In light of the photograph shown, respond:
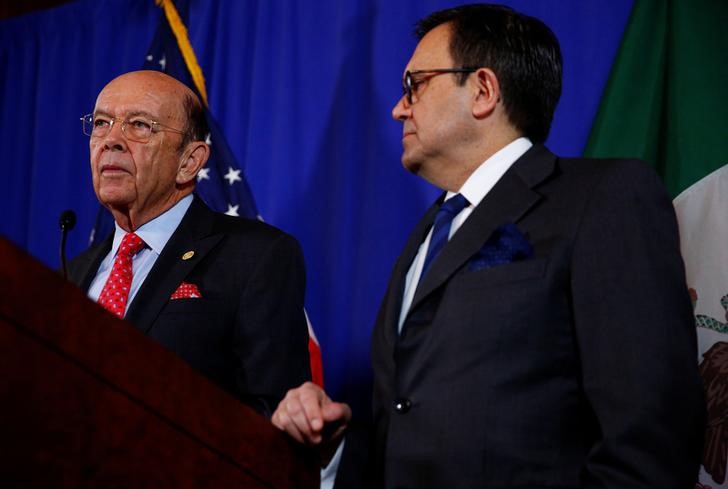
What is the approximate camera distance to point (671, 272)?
1.31 metres

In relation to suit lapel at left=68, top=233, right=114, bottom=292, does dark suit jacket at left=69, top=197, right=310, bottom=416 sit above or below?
below

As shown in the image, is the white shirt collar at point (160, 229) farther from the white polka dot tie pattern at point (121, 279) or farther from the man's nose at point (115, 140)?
the man's nose at point (115, 140)

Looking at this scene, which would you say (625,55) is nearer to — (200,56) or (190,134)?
(190,134)

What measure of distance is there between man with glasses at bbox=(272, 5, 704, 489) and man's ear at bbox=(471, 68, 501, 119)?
0.58ft

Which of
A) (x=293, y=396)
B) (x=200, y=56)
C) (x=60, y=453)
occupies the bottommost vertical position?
(x=293, y=396)

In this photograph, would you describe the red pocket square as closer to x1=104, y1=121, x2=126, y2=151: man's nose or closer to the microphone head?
the microphone head

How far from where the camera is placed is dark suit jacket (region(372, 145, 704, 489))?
125 centimetres

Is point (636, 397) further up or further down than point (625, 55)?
further down

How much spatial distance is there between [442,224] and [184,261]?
0.74 metres

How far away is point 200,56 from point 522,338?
240 centimetres

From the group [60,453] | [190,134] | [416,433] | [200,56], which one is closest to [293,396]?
[416,433]

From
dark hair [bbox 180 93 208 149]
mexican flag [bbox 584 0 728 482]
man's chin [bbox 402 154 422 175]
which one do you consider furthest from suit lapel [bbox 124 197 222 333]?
mexican flag [bbox 584 0 728 482]

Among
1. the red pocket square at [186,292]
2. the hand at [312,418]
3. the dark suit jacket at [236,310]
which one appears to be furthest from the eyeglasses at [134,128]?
the hand at [312,418]

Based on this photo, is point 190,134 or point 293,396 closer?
point 293,396
